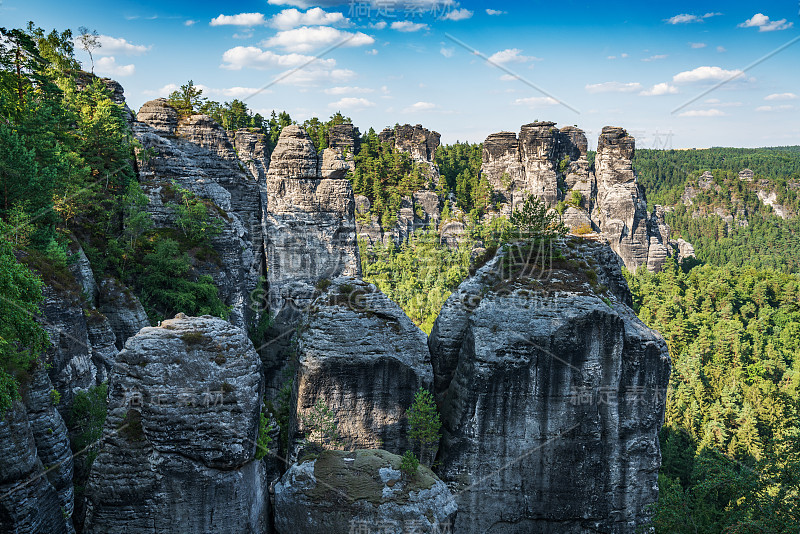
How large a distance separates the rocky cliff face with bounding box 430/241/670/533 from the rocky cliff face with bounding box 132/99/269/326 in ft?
57.1

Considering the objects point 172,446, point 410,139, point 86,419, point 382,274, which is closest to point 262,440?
point 172,446

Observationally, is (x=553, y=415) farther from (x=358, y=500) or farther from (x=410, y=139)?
(x=410, y=139)

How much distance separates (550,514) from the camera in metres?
18.1

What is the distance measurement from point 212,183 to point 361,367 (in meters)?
22.9

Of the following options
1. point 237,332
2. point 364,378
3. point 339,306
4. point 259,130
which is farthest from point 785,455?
point 259,130

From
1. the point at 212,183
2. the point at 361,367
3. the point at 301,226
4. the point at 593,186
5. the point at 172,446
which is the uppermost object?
the point at 593,186

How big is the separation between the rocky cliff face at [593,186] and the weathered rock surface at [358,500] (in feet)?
271

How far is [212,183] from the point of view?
3581 centimetres

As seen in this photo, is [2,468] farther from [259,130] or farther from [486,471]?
[259,130]

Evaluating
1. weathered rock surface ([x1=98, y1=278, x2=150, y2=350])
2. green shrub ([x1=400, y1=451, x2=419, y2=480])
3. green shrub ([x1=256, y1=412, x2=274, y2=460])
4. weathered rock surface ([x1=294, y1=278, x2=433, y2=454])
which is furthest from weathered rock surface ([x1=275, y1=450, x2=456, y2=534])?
weathered rock surface ([x1=98, y1=278, x2=150, y2=350])

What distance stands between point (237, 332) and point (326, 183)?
3006cm

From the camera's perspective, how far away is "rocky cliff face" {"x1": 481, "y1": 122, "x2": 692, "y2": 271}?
93.4 meters

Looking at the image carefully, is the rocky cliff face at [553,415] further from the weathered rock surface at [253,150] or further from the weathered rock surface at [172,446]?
the weathered rock surface at [253,150]

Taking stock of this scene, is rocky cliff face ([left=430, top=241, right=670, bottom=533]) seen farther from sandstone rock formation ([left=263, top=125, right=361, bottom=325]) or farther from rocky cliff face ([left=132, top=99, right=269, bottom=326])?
sandstone rock formation ([left=263, top=125, right=361, bottom=325])
